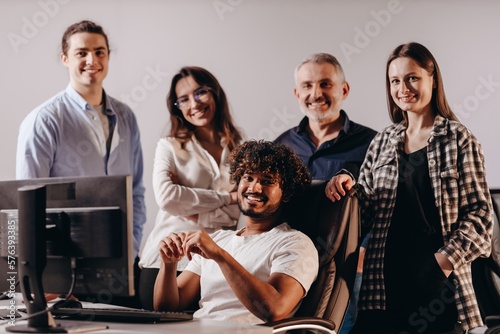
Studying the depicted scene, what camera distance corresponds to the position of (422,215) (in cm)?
280

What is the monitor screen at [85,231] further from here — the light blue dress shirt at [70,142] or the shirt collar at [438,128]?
the shirt collar at [438,128]

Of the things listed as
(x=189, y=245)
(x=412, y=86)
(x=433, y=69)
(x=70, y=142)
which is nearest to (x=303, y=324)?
(x=189, y=245)

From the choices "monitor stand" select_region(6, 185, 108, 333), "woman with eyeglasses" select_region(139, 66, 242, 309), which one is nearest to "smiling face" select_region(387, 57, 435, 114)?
"woman with eyeglasses" select_region(139, 66, 242, 309)

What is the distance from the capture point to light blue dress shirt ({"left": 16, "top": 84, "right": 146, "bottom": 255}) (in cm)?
326

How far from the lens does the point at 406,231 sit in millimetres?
2838

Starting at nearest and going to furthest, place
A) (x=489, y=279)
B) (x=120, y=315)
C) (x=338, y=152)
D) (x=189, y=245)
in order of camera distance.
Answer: (x=120, y=315) < (x=189, y=245) < (x=489, y=279) < (x=338, y=152)

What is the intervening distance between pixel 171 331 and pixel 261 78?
97.2 inches

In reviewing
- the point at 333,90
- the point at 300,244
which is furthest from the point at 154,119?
the point at 300,244

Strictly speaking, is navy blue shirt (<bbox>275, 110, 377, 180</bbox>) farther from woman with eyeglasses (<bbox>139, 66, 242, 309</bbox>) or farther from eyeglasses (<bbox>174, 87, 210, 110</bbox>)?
eyeglasses (<bbox>174, 87, 210, 110</bbox>)

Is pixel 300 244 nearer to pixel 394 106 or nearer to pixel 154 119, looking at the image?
pixel 394 106

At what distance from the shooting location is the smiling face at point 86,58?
3.38m

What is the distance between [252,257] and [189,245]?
35 centimetres

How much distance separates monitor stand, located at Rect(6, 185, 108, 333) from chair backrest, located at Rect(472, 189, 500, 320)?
1758 millimetres

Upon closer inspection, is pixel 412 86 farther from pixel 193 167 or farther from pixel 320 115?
pixel 193 167
